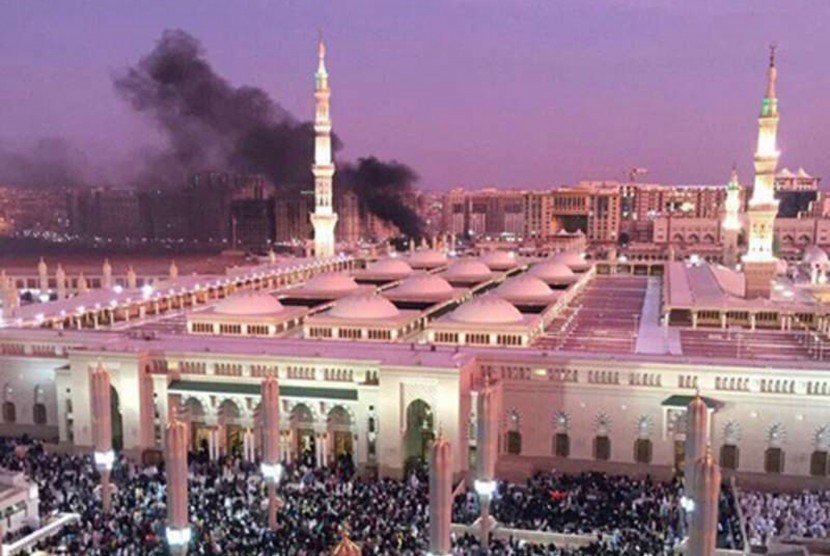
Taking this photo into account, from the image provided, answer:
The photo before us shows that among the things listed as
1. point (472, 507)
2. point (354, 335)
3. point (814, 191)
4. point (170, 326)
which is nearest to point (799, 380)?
point (472, 507)

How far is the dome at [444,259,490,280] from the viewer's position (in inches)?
1507

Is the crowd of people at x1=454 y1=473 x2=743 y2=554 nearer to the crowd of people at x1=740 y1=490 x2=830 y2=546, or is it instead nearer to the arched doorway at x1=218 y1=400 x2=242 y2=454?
the crowd of people at x1=740 y1=490 x2=830 y2=546

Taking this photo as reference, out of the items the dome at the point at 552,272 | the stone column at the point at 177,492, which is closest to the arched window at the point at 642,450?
the stone column at the point at 177,492

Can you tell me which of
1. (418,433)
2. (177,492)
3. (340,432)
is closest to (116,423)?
(340,432)

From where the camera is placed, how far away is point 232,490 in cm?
1864

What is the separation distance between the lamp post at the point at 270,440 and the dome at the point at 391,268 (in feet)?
73.1

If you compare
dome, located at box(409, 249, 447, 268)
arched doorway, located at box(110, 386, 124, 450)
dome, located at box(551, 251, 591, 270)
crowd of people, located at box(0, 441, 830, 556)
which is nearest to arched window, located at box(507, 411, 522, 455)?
crowd of people, located at box(0, 441, 830, 556)

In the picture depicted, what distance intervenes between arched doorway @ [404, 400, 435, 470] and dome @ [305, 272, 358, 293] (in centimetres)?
1187

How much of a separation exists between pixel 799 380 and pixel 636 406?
367 centimetres

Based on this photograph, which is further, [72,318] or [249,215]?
[249,215]

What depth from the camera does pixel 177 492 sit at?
15.0 metres

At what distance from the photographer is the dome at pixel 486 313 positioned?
24.2 m

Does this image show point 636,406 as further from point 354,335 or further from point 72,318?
point 72,318

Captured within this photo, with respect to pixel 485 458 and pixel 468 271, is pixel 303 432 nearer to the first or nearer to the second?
pixel 485 458
